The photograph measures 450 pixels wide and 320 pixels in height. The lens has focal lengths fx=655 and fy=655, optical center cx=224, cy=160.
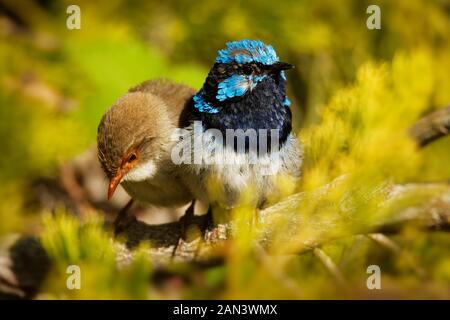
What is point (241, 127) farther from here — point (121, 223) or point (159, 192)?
point (121, 223)

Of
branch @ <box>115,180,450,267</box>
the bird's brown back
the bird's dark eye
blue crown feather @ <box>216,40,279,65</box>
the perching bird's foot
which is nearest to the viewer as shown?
branch @ <box>115,180,450,267</box>

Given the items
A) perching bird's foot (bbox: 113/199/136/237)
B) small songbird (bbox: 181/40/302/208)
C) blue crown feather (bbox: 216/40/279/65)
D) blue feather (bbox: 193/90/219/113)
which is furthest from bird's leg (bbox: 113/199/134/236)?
blue crown feather (bbox: 216/40/279/65)

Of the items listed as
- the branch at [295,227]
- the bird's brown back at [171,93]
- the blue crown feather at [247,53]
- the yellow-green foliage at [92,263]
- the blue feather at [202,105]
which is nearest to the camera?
the yellow-green foliage at [92,263]

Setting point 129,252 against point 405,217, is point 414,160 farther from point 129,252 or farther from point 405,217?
point 129,252

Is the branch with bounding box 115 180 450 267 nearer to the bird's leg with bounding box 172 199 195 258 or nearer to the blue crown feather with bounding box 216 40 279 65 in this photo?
the bird's leg with bounding box 172 199 195 258

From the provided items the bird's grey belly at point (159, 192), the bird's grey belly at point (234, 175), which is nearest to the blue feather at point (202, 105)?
the bird's grey belly at point (234, 175)

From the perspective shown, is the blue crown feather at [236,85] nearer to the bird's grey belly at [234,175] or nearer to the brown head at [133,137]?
the bird's grey belly at [234,175]

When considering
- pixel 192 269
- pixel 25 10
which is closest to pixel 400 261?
pixel 192 269

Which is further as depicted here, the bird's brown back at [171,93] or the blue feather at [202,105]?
the bird's brown back at [171,93]
